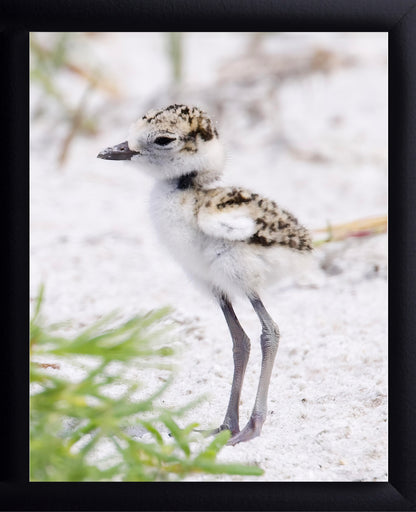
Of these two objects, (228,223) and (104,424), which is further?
(228,223)

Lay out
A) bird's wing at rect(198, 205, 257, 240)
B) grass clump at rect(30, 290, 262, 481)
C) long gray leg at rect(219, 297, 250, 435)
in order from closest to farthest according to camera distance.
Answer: grass clump at rect(30, 290, 262, 481)
bird's wing at rect(198, 205, 257, 240)
long gray leg at rect(219, 297, 250, 435)

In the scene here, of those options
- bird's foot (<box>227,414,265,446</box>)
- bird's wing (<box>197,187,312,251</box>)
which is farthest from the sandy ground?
bird's wing (<box>197,187,312,251</box>)

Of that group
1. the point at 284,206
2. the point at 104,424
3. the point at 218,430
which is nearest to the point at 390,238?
the point at 284,206

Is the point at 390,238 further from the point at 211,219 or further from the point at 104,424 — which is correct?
the point at 104,424

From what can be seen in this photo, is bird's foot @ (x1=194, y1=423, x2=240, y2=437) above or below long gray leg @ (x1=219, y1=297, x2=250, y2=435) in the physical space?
below

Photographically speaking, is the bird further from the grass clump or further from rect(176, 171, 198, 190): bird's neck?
the grass clump

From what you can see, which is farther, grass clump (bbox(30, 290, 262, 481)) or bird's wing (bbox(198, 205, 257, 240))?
bird's wing (bbox(198, 205, 257, 240))

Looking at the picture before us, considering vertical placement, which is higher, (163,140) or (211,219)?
(163,140)
